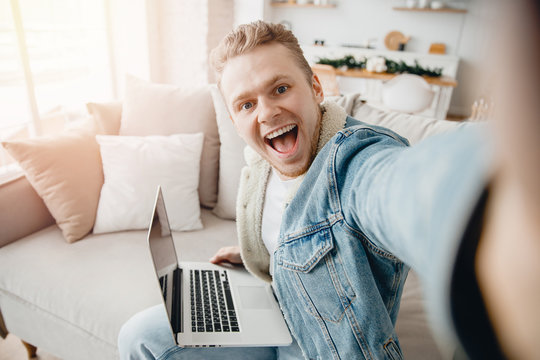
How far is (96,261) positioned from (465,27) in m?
6.27

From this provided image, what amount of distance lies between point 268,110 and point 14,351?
153cm

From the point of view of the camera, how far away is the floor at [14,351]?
1.43 m

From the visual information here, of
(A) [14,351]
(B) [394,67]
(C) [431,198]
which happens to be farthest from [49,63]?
(B) [394,67]

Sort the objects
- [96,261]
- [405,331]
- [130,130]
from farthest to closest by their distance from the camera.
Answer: [130,130], [96,261], [405,331]

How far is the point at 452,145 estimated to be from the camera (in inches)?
9.8

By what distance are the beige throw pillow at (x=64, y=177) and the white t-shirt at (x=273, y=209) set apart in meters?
0.82

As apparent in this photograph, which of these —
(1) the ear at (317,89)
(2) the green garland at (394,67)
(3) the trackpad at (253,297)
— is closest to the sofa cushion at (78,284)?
(3) the trackpad at (253,297)

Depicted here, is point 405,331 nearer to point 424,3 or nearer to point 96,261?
point 96,261

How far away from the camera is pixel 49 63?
2.29m

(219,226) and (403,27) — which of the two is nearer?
(219,226)

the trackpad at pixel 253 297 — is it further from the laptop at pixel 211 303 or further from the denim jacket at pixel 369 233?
the denim jacket at pixel 369 233

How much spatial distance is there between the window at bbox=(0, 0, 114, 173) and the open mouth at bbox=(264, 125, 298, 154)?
5.92ft

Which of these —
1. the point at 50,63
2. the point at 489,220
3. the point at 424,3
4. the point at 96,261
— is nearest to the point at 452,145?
the point at 489,220

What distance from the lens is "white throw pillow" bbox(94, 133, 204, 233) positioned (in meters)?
1.45
